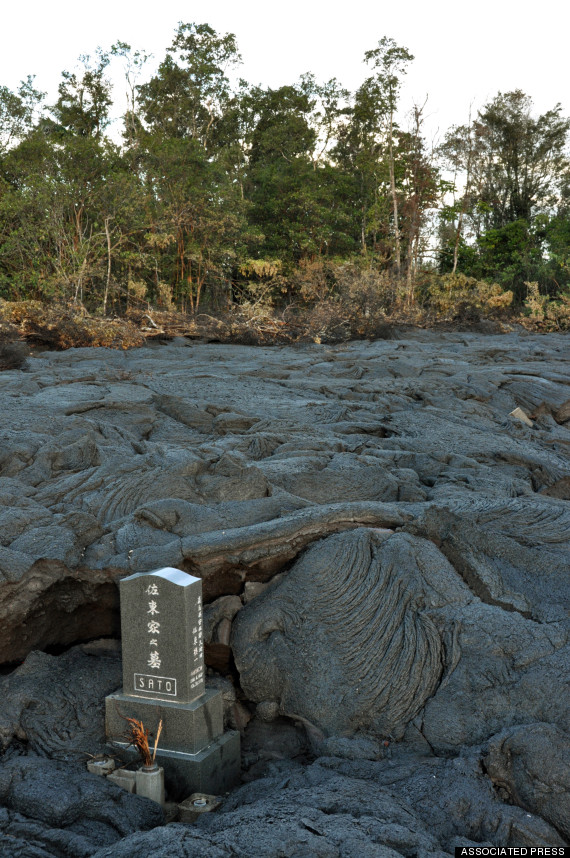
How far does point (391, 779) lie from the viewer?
296 centimetres

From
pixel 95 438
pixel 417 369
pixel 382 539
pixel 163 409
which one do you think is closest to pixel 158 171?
pixel 417 369

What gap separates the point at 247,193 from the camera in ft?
78.2

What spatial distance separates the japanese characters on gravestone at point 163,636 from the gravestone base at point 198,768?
244 mm

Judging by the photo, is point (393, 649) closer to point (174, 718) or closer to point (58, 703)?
point (174, 718)

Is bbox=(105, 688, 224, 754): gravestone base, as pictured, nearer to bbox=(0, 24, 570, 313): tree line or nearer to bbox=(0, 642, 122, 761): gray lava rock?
bbox=(0, 642, 122, 761): gray lava rock

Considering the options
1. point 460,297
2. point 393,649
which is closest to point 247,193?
point 460,297

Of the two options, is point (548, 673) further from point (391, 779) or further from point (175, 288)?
point (175, 288)

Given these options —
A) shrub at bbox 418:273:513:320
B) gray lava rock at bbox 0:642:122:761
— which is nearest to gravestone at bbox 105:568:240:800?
gray lava rock at bbox 0:642:122:761

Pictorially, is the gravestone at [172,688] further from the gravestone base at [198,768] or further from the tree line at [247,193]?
the tree line at [247,193]

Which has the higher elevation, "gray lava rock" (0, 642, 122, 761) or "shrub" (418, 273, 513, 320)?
"shrub" (418, 273, 513, 320)

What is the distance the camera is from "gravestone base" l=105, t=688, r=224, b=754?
3275 mm

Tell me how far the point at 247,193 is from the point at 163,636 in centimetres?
2241

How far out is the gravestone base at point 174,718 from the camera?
3.28 meters

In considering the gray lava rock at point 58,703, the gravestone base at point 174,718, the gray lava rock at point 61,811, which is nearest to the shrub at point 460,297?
the gray lava rock at point 58,703
